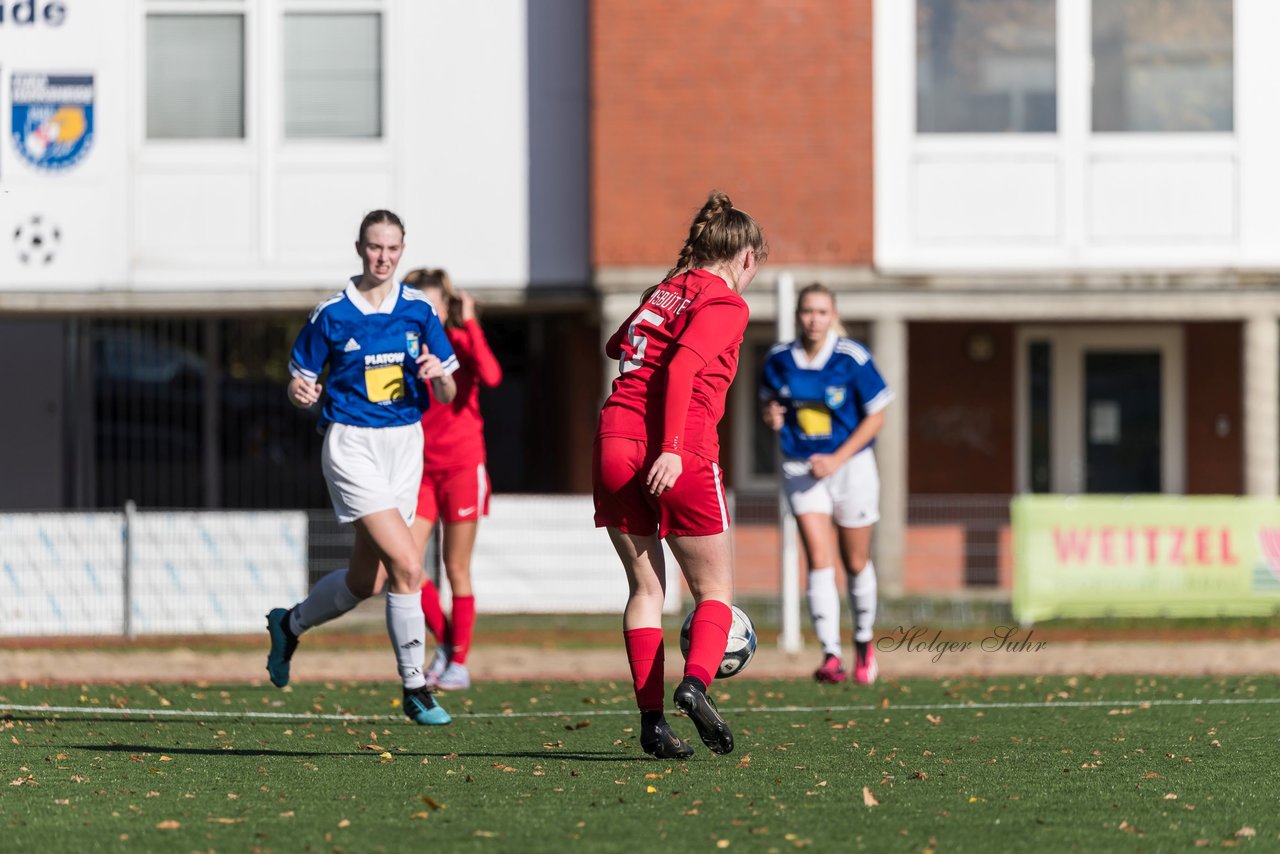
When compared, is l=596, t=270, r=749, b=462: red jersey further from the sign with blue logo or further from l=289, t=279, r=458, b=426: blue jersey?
the sign with blue logo

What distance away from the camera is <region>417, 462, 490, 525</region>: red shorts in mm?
9359

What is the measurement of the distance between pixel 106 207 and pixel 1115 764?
14.1 m

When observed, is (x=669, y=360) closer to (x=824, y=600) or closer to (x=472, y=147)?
(x=824, y=600)

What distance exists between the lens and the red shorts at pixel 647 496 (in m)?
6.32

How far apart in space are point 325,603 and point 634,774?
84.7 inches

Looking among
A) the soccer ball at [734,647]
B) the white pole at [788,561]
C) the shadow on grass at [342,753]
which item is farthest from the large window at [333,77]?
the soccer ball at [734,647]

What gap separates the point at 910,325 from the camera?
20047 millimetres

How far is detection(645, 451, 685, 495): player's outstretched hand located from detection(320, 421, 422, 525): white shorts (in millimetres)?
1716

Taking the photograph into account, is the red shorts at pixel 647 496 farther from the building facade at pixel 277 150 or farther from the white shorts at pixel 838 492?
the building facade at pixel 277 150

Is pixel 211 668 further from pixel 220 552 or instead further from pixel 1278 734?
pixel 1278 734

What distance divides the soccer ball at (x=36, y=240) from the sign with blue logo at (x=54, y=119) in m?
0.54

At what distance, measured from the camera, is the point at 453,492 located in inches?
370

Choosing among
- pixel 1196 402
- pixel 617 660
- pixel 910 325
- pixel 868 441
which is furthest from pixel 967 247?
pixel 868 441

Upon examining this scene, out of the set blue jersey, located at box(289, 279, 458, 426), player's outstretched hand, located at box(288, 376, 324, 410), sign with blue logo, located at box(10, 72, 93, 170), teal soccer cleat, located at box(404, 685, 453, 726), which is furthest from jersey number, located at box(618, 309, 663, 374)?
sign with blue logo, located at box(10, 72, 93, 170)
